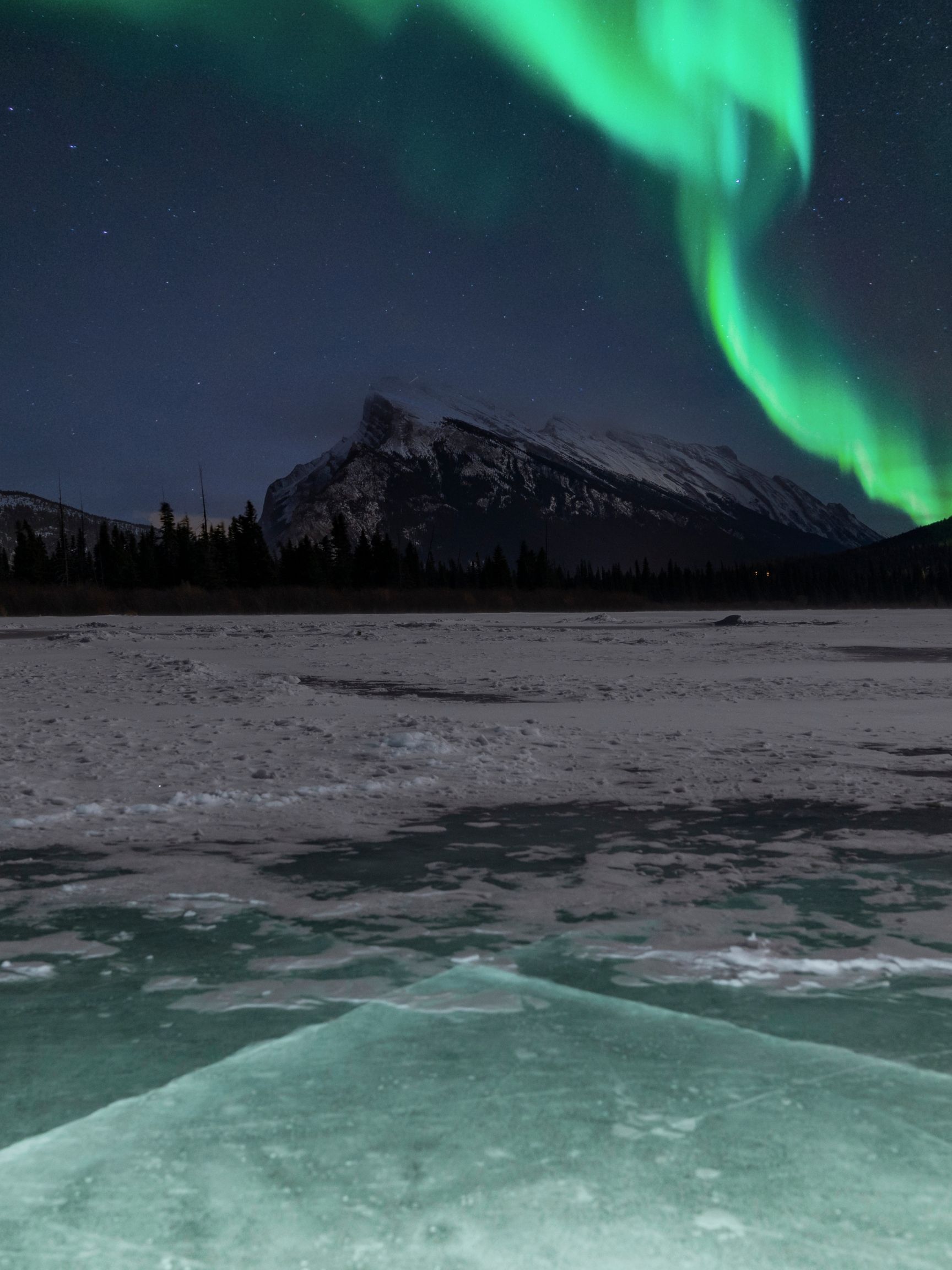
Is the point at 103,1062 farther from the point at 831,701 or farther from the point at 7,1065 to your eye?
the point at 831,701

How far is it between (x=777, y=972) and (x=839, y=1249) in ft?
5.96

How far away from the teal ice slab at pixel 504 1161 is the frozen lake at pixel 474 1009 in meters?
0.01

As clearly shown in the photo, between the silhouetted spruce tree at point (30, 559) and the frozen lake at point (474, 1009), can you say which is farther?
the silhouetted spruce tree at point (30, 559)

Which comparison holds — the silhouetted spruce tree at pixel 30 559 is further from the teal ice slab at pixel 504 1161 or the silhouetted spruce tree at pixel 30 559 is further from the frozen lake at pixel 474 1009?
the teal ice slab at pixel 504 1161

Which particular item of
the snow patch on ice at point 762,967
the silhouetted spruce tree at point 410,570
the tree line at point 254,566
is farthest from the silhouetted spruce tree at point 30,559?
the snow patch on ice at point 762,967

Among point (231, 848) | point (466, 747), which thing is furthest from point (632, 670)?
point (231, 848)

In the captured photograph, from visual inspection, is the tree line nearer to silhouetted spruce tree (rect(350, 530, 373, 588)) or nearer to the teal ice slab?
silhouetted spruce tree (rect(350, 530, 373, 588))

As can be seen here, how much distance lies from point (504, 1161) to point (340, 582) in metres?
110

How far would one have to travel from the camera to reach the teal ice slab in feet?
7.06

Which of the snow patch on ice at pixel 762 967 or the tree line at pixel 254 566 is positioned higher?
the tree line at pixel 254 566

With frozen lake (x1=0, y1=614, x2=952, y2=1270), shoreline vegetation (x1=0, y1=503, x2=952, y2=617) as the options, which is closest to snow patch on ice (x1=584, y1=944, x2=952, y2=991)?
frozen lake (x1=0, y1=614, x2=952, y2=1270)

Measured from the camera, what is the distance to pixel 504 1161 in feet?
8.16

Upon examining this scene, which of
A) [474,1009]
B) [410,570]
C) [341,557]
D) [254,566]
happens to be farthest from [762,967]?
[410,570]

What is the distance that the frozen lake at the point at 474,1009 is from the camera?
2260 millimetres
